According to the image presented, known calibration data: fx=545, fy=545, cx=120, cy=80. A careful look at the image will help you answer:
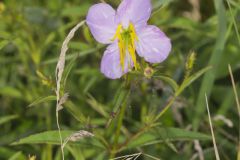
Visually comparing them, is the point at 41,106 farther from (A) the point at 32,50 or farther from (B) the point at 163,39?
(B) the point at 163,39

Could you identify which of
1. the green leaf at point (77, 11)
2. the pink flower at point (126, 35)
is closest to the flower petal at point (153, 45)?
the pink flower at point (126, 35)

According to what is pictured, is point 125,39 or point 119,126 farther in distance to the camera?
point 119,126

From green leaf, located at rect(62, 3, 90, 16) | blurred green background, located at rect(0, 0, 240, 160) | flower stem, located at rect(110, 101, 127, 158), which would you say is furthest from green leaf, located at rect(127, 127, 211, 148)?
green leaf, located at rect(62, 3, 90, 16)

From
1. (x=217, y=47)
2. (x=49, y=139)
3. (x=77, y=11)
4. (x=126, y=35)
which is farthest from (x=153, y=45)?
(x=77, y=11)

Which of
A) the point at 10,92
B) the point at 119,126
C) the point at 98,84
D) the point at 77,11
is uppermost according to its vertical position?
the point at 77,11

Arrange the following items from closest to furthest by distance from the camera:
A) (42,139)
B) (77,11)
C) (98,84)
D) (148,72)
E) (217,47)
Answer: (148,72), (42,139), (217,47), (77,11), (98,84)

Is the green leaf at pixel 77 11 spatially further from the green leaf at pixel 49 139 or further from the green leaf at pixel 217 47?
the green leaf at pixel 49 139

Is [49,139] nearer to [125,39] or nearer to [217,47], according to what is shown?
[125,39]

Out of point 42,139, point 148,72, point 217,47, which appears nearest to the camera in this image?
point 148,72
